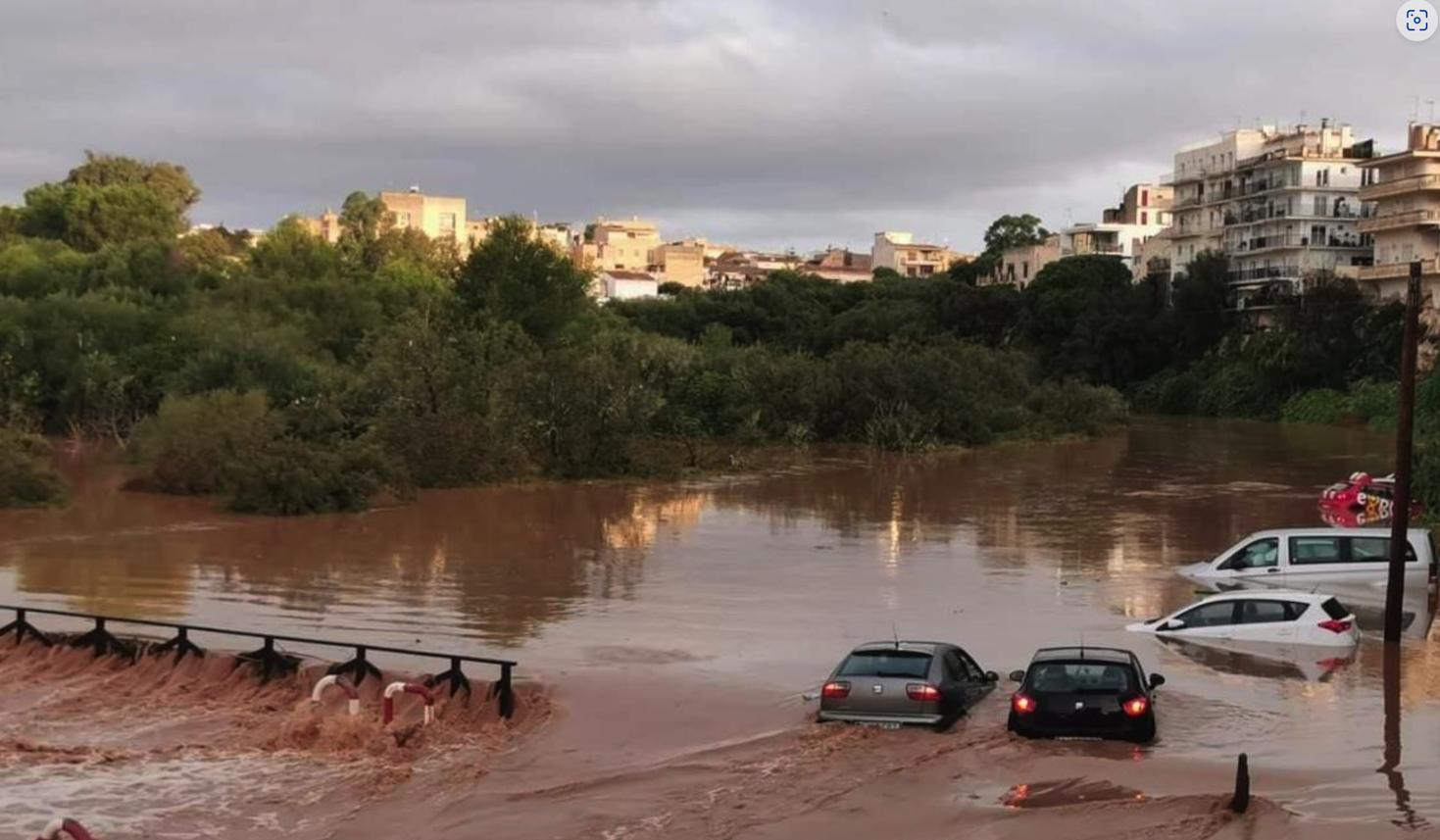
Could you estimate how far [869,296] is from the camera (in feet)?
392

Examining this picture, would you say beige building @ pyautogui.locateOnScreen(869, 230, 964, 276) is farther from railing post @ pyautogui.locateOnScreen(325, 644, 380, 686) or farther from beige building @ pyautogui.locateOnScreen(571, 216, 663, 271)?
railing post @ pyautogui.locateOnScreen(325, 644, 380, 686)

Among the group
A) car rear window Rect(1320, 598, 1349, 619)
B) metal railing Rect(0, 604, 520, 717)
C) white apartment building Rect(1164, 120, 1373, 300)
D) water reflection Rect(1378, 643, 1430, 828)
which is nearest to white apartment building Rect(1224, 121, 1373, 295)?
white apartment building Rect(1164, 120, 1373, 300)

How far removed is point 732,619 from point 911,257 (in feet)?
514

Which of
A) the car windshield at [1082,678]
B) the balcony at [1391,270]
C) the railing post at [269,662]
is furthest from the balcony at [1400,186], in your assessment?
the railing post at [269,662]

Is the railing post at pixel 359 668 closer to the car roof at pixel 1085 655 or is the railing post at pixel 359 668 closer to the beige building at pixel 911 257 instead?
the car roof at pixel 1085 655

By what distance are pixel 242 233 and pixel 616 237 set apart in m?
55.9

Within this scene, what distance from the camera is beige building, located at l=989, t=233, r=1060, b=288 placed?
441ft

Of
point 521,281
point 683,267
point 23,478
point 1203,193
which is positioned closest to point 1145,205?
point 1203,193

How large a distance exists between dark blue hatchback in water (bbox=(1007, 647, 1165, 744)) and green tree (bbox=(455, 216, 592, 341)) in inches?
2236

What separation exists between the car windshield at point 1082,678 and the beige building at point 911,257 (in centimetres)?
15851

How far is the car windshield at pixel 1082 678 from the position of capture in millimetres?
15664

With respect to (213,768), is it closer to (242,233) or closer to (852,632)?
(852,632)

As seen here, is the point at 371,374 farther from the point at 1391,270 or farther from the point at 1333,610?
the point at 1391,270

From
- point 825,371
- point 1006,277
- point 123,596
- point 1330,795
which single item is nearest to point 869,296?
point 1006,277
